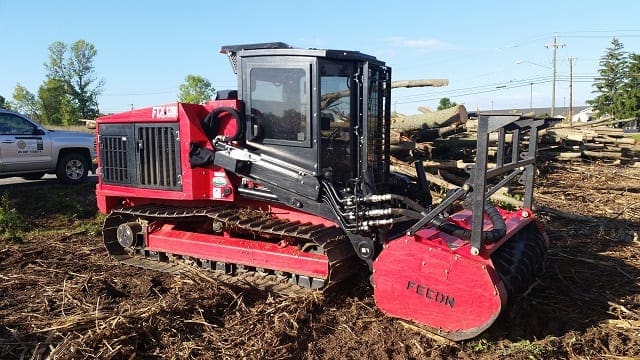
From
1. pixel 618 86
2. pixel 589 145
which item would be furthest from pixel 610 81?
pixel 589 145

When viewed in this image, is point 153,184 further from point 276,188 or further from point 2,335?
point 2,335

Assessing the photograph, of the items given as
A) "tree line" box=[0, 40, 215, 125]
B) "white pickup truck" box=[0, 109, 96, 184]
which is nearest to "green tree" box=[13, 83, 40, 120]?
"tree line" box=[0, 40, 215, 125]

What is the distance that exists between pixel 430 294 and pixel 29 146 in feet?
35.4

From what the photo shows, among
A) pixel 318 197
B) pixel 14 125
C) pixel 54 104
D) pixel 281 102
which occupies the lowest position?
pixel 318 197

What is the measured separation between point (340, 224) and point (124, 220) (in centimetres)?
338

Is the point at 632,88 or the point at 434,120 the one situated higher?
the point at 632,88

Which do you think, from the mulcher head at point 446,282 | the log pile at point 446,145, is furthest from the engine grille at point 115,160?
the log pile at point 446,145

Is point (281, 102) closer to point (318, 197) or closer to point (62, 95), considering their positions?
point (318, 197)

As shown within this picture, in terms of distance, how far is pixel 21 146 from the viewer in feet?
38.7

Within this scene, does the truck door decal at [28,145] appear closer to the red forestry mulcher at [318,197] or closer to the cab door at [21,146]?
the cab door at [21,146]

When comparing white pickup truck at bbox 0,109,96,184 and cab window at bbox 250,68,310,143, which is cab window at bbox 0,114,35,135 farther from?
cab window at bbox 250,68,310,143

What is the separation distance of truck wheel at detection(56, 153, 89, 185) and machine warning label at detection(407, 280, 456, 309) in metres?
10.9

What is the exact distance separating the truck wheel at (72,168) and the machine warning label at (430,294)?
10882mm

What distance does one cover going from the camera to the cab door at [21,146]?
1152cm
